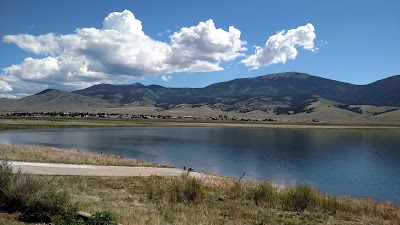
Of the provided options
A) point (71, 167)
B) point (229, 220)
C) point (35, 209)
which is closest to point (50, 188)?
point (35, 209)

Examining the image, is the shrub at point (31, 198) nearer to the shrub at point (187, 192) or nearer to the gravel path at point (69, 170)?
the shrub at point (187, 192)

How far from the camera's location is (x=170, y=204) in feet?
63.3

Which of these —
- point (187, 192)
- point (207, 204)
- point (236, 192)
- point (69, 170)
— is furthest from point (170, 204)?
point (69, 170)

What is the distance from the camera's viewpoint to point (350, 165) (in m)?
57.5

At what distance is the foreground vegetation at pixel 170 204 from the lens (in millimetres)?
13750

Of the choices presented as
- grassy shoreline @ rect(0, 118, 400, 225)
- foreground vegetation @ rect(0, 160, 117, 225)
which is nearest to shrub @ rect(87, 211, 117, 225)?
foreground vegetation @ rect(0, 160, 117, 225)

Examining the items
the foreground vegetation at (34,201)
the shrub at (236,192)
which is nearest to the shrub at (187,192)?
the shrub at (236,192)

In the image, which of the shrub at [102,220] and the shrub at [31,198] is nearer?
the shrub at [102,220]

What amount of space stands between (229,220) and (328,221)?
496 cm

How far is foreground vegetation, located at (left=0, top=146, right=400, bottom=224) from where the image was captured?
13.8 meters

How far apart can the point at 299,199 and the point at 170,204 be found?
291 inches

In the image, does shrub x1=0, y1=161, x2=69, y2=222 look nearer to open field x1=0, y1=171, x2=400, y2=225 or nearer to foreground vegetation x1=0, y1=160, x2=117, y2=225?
foreground vegetation x1=0, y1=160, x2=117, y2=225

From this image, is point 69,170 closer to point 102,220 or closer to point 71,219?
point 71,219

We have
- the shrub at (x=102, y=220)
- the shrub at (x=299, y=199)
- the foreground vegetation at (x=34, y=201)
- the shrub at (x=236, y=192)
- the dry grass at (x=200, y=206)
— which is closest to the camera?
the shrub at (x=102, y=220)
